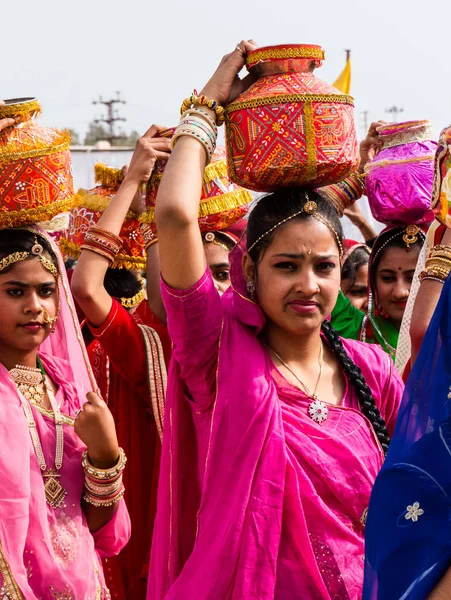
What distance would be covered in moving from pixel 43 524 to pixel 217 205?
1.78 meters

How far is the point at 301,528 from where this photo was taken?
2.70 metres

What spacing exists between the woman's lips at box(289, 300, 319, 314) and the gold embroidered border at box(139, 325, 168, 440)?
1.75m

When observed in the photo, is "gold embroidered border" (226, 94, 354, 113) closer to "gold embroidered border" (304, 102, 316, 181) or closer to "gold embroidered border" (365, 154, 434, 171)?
"gold embroidered border" (304, 102, 316, 181)

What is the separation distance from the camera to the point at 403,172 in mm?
4562

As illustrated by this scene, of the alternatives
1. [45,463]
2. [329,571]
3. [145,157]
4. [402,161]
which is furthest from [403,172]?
[329,571]

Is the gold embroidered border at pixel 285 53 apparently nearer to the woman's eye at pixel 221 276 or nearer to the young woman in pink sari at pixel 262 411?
the young woman in pink sari at pixel 262 411

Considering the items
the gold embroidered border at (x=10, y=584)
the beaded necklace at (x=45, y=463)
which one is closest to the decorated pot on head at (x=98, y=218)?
the beaded necklace at (x=45, y=463)

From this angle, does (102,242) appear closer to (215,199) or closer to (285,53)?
(215,199)

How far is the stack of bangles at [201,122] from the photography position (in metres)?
2.99

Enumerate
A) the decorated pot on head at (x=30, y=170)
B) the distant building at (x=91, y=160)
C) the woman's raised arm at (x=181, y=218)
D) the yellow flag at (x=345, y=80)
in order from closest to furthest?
the woman's raised arm at (x=181, y=218) → the decorated pot on head at (x=30, y=170) → the yellow flag at (x=345, y=80) → the distant building at (x=91, y=160)

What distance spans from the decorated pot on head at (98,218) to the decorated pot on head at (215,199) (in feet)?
2.07

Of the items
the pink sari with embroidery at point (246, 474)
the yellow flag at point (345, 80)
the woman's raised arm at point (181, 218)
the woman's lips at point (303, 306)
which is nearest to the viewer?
the pink sari with embroidery at point (246, 474)

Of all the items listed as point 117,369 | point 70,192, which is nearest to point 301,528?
point 70,192

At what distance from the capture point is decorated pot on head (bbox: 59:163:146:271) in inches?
219
